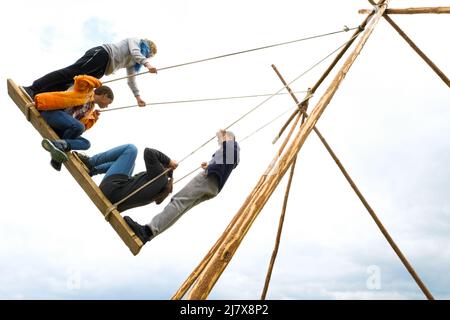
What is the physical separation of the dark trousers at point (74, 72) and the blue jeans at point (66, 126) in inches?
14.5

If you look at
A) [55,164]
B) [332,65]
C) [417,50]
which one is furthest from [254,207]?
[417,50]

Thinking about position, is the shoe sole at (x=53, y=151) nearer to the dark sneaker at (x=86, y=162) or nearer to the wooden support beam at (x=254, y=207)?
the dark sneaker at (x=86, y=162)

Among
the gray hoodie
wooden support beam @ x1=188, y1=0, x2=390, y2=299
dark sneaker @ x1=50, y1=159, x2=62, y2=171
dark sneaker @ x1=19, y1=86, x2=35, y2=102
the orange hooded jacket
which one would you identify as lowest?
wooden support beam @ x1=188, y1=0, x2=390, y2=299

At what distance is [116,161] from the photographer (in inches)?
217

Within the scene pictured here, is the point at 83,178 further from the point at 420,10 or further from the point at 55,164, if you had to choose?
the point at 420,10

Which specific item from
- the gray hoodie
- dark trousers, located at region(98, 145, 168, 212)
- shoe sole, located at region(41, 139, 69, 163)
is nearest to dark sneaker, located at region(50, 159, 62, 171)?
shoe sole, located at region(41, 139, 69, 163)

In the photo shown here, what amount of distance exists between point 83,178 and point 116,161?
388mm

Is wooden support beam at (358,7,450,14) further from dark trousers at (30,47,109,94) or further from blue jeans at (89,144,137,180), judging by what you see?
blue jeans at (89,144,137,180)

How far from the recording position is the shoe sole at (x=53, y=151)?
516 cm

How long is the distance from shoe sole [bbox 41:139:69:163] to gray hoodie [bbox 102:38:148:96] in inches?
43.0

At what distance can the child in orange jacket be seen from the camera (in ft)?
17.5
